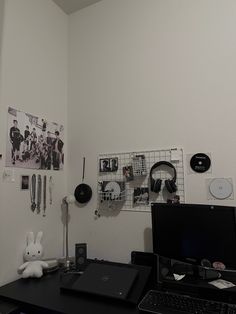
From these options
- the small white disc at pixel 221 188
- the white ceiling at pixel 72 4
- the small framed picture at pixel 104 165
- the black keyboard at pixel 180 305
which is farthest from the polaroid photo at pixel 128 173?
the white ceiling at pixel 72 4

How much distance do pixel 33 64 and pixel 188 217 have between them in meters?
1.45

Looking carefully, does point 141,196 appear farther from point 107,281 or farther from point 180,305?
point 180,305

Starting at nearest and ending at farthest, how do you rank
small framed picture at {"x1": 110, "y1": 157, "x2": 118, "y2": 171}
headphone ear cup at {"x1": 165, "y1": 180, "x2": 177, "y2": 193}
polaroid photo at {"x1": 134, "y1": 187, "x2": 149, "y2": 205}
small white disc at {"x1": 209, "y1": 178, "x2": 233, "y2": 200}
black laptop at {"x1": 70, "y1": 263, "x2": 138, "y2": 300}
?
1. black laptop at {"x1": 70, "y1": 263, "x2": 138, "y2": 300}
2. small white disc at {"x1": 209, "y1": 178, "x2": 233, "y2": 200}
3. headphone ear cup at {"x1": 165, "y1": 180, "x2": 177, "y2": 193}
4. polaroid photo at {"x1": 134, "y1": 187, "x2": 149, "y2": 205}
5. small framed picture at {"x1": 110, "y1": 157, "x2": 118, "y2": 171}

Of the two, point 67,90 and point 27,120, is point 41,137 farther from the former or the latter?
point 67,90

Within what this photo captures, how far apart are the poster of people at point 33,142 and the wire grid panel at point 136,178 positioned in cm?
37

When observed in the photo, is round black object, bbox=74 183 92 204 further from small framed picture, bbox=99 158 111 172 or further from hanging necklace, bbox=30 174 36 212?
hanging necklace, bbox=30 174 36 212

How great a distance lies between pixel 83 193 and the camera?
1879 mm

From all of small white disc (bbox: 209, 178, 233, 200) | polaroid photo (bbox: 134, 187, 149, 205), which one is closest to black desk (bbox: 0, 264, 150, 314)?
polaroid photo (bbox: 134, 187, 149, 205)

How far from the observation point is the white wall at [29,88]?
1494mm

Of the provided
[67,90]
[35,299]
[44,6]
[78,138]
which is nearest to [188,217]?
[35,299]

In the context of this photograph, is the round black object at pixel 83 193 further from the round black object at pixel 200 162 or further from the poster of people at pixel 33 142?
the round black object at pixel 200 162

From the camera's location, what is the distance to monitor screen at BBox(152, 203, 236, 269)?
1.21 metres

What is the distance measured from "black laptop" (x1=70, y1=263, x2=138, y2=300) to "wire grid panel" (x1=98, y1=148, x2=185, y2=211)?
0.46 metres

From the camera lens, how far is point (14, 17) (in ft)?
5.40
